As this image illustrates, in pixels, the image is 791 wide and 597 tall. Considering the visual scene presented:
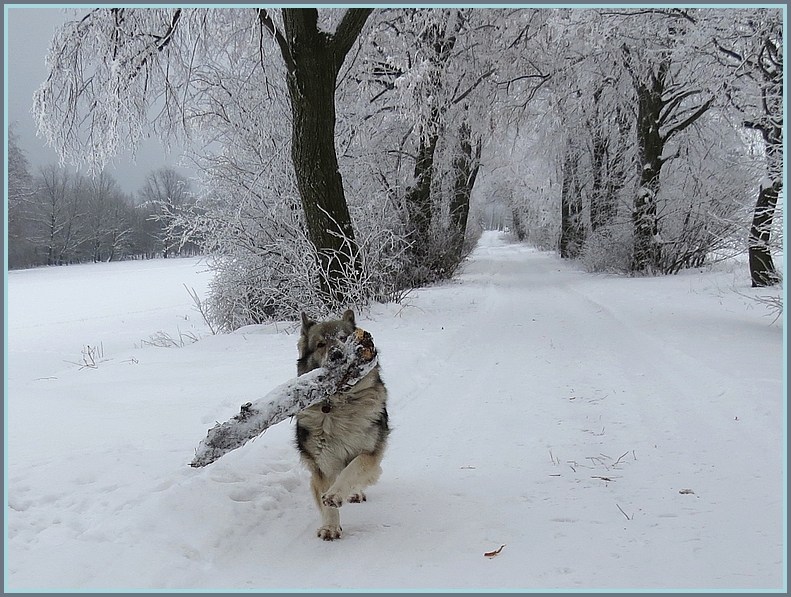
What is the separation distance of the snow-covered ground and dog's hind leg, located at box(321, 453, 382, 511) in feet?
1.07

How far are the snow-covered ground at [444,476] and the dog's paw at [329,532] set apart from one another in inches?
2.2

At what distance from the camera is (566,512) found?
11.7 ft

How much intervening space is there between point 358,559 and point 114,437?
2.52m

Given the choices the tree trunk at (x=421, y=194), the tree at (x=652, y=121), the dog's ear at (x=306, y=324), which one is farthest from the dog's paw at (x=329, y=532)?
the tree at (x=652, y=121)

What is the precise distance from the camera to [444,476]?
14.0ft

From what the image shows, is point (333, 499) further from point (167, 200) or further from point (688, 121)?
point (688, 121)

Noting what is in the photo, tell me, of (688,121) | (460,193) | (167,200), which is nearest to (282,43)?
(167,200)

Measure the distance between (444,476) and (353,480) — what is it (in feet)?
4.04

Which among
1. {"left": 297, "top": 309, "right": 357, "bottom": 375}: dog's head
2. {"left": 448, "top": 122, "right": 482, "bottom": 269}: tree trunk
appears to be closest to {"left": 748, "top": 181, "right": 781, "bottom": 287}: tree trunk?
{"left": 297, "top": 309, "right": 357, "bottom": 375}: dog's head

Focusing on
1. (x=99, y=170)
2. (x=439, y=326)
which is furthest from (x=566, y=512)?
(x=99, y=170)

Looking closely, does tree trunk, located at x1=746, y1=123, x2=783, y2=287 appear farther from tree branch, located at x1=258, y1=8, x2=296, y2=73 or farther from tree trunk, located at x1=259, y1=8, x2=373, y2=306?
tree branch, located at x1=258, y1=8, x2=296, y2=73

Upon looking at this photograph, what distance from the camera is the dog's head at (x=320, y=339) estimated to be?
11.9 ft

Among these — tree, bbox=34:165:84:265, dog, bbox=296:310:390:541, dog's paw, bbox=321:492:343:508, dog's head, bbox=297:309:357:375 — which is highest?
tree, bbox=34:165:84:265

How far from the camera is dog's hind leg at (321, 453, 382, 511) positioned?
10.4 ft
